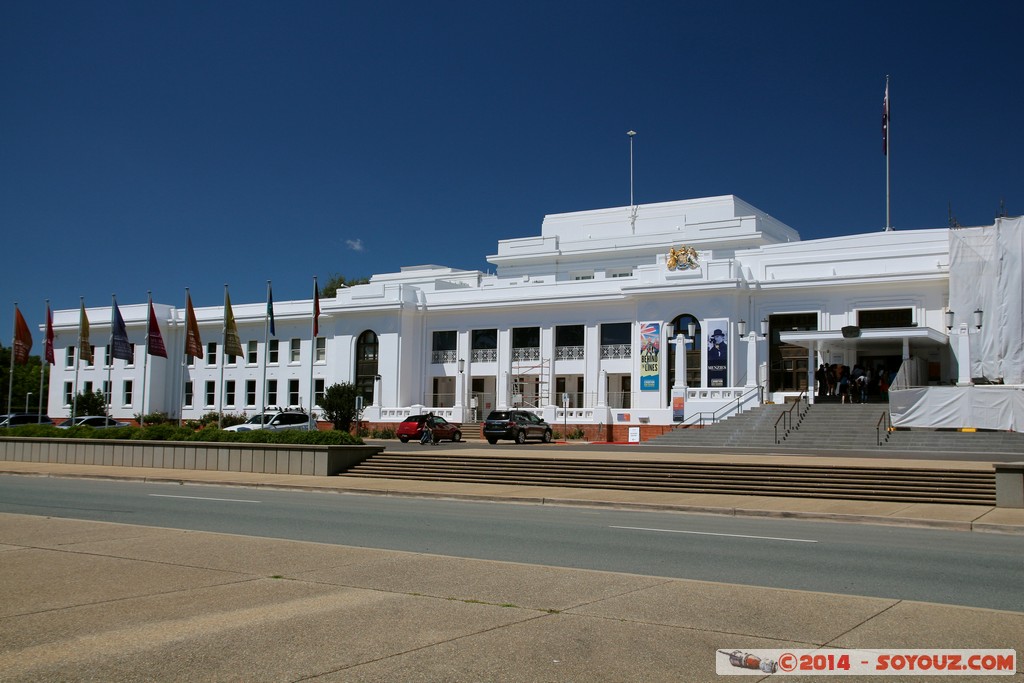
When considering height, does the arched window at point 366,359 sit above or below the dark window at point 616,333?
below

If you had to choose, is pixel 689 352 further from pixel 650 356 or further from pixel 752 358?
pixel 752 358

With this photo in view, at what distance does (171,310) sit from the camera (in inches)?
2608

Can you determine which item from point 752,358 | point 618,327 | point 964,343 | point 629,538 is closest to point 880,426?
point 964,343

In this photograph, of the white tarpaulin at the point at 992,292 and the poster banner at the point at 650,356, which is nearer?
the white tarpaulin at the point at 992,292

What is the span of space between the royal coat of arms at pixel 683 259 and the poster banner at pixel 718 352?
3.30 meters

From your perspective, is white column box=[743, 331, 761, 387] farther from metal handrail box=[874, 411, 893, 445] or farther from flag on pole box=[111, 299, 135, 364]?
flag on pole box=[111, 299, 135, 364]

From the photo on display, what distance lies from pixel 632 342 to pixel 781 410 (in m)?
12.0

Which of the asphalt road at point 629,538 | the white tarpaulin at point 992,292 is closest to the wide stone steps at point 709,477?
the asphalt road at point 629,538

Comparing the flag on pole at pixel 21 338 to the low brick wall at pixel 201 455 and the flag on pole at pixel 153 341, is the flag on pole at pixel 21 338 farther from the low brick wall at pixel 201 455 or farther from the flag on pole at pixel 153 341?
the low brick wall at pixel 201 455

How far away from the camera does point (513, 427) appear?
40.2 meters

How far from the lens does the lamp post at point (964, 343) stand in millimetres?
37812

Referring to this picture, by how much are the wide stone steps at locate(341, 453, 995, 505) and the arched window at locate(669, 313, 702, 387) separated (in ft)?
69.4

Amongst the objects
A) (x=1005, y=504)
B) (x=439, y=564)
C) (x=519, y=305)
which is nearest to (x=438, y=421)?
(x=519, y=305)

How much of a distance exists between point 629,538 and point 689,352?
3322 centimetres
